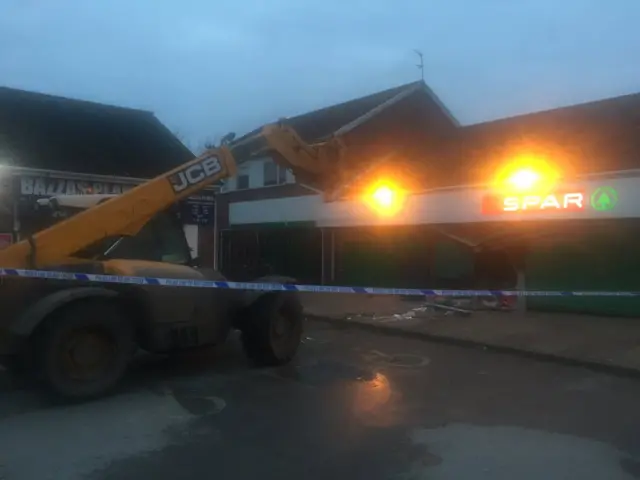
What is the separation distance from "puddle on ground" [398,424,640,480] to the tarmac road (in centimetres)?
2

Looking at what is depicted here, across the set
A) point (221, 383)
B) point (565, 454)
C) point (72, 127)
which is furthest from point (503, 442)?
point (72, 127)

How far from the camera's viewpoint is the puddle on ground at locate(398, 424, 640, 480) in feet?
18.0

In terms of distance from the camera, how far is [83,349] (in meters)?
7.62

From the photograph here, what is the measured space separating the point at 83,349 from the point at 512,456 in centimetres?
464

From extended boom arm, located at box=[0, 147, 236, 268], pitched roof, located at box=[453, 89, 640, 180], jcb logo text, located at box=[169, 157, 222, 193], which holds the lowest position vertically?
extended boom arm, located at box=[0, 147, 236, 268]

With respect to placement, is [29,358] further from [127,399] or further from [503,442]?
[503,442]

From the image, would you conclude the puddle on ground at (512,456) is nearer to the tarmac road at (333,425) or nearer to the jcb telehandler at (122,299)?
the tarmac road at (333,425)

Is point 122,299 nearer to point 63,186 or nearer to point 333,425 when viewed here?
point 333,425

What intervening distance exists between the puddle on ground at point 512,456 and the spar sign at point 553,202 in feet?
29.5

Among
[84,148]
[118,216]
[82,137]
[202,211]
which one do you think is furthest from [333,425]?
[82,137]

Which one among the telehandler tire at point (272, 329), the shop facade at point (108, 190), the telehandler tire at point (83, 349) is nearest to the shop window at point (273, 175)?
the shop facade at point (108, 190)

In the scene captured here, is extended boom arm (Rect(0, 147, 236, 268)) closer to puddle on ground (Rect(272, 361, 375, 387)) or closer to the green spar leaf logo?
puddle on ground (Rect(272, 361, 375, 387))

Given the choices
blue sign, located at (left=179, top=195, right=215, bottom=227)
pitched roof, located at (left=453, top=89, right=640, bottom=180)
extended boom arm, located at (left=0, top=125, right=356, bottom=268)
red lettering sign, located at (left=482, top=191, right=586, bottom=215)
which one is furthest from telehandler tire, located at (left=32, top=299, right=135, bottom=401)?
blue sign, located at (left=179, top=195, right=215, bottom=227)

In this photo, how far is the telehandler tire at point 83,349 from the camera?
7324 millimetres
